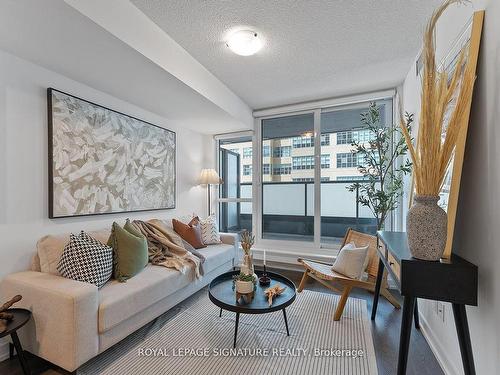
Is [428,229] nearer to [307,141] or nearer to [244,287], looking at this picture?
[244,287]

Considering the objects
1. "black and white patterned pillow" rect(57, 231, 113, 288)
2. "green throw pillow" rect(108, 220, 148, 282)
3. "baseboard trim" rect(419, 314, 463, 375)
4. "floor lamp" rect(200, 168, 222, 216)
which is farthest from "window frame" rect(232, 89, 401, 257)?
"black and white patterned pillow" rect(57, 231, 113, 288)

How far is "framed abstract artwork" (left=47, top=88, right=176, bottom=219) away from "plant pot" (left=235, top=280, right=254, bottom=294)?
1632 mm

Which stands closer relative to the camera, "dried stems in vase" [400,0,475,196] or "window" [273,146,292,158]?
"dried stems in vase" [400,0,475,196]

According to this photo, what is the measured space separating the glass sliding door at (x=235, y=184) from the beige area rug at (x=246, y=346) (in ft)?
6.93

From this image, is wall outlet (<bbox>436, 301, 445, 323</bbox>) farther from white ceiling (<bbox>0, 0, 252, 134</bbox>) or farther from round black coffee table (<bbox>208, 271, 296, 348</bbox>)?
white ceiling (<bbox>0, 0, 252, 134</bbox>)

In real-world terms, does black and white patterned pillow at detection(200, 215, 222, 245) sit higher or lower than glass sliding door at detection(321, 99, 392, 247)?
lower

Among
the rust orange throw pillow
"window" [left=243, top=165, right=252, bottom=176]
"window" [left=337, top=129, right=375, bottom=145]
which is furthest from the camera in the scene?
"window" [left=243, top=165, right=252, bottom=176]

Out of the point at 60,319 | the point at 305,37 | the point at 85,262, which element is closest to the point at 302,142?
the point at 305,37

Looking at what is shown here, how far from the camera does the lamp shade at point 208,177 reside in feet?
13.2

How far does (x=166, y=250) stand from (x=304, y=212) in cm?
216

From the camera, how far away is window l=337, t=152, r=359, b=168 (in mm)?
3520

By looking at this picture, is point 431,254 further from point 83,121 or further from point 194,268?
point 83,121

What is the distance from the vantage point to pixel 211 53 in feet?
7.88

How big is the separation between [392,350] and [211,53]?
2947 millimetres
